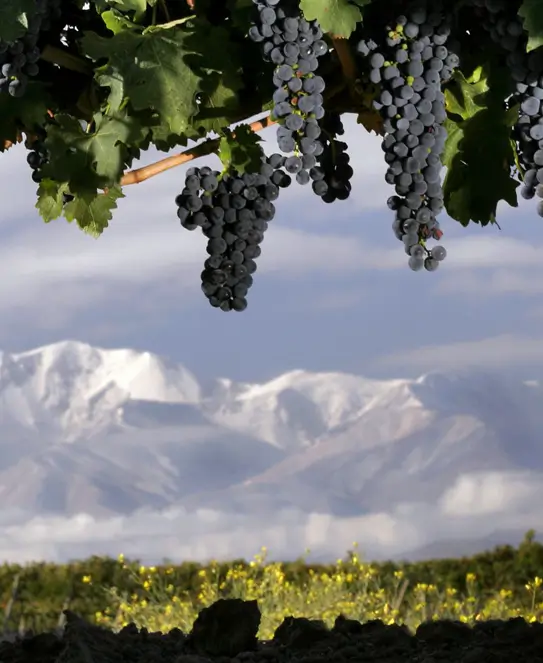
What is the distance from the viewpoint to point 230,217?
367cm

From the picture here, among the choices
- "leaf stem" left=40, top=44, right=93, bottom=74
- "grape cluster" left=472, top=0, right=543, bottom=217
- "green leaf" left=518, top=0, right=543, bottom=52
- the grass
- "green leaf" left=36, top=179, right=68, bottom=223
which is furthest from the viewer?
the grass

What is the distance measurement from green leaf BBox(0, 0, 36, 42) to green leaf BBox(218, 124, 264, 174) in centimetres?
79

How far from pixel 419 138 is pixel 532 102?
33 centimetres

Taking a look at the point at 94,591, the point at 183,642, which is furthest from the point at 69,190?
the point at 94,591

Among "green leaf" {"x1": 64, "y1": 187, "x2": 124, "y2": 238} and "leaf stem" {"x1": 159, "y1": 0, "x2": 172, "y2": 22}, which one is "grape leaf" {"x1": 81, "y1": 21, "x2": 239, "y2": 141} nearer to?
"leaf stem" {"x1": 159, "y1": 0, "x2": 172, "y2": 22}

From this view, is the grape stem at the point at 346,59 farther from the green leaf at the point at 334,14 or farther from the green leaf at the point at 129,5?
the green leaf at the point at 129,5

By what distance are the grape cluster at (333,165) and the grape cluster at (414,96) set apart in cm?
53

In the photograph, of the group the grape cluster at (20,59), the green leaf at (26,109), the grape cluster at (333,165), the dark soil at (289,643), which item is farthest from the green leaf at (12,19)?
the dark soil at (289,643)

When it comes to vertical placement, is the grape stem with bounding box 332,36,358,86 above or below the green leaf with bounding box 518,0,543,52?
above

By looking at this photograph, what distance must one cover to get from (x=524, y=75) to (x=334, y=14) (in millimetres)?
562

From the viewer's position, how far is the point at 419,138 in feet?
10.1

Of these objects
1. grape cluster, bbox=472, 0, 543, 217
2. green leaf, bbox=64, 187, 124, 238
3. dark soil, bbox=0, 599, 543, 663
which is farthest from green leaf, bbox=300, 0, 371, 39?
dark soil, bbox=0, 599, 543, 663

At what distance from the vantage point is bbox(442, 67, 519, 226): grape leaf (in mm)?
3371

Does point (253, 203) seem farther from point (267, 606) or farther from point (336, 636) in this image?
point (267, 606)
